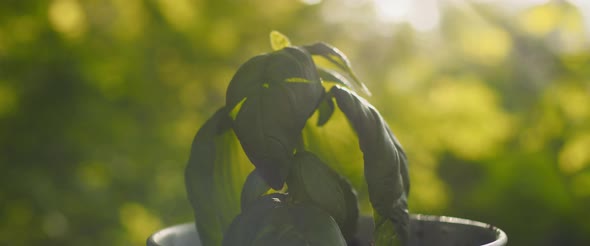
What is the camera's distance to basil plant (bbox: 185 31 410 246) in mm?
406

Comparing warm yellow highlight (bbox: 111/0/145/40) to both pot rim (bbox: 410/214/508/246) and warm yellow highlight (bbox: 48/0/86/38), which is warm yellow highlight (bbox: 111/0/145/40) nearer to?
warm yellow highlight (bbox: 48/0/86/38)

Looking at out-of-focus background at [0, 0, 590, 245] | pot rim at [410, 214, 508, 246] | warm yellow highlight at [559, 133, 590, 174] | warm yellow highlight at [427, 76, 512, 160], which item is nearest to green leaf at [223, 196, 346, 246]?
pot rim at [410, 214, 508, 246]

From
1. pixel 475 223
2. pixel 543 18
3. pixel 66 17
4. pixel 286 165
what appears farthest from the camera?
pixel 543 18

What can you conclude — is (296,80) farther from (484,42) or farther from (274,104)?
(484,42)

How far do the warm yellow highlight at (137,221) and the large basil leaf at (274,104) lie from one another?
0.96 metres

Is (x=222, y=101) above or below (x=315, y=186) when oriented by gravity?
above

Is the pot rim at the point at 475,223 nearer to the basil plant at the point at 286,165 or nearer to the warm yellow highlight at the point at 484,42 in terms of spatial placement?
the basil plant at the point at 286,165

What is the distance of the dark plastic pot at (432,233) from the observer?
0.50 meters

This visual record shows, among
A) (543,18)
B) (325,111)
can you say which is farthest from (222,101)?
(325,111)

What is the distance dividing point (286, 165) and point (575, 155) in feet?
3.93

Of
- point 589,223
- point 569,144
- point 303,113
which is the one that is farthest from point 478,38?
point 303,113

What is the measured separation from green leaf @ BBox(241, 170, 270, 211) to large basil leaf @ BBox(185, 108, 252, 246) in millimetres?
32

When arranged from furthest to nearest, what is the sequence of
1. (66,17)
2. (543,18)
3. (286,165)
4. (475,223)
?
1. (543,18)
2. (66,17)
3. (475,223)
4. (286,165)

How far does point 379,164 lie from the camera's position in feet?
1.40
